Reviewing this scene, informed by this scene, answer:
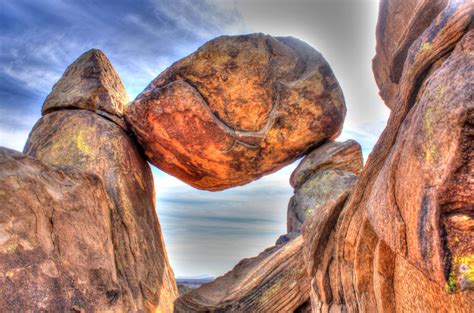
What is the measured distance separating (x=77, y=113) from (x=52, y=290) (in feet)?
18.7

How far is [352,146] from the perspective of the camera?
12.1 metres

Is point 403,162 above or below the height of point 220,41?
below

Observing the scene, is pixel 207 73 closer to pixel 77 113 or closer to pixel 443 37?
pixel 77 113

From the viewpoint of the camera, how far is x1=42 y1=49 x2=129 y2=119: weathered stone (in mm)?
10508

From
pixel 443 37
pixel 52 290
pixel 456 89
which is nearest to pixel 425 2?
pixel 443 37

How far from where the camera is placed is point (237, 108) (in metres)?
10.6

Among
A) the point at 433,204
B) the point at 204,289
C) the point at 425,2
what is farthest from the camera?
the point at 204,289

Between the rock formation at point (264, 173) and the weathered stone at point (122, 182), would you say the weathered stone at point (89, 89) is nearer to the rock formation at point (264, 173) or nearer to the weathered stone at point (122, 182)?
the rock formation at point (264, 173)

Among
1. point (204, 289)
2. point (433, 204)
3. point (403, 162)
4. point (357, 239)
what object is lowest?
point (204, 289)

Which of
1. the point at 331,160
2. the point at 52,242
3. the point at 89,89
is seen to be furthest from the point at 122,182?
the point at 331,160

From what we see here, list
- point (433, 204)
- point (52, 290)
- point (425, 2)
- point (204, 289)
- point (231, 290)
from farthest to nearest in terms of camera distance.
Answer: point (204, 289), point (231, 290), point (52, 290), point (425, 2), point (433, 204)

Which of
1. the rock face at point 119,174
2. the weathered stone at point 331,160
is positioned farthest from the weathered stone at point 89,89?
the weathered stone at point 331,160

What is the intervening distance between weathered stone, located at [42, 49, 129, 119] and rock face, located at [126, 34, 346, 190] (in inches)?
27.0

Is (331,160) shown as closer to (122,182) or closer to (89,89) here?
(122,182)
